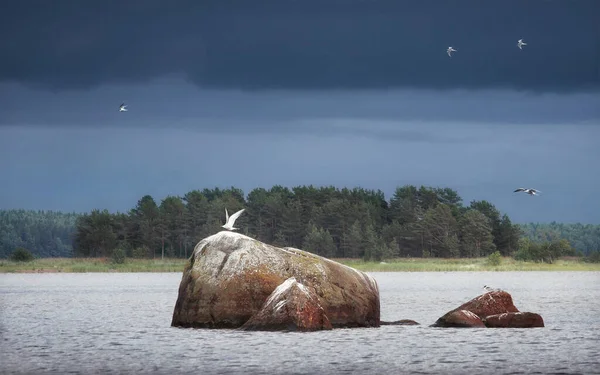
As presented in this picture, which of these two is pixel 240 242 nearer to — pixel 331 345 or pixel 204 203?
pixel 331 345

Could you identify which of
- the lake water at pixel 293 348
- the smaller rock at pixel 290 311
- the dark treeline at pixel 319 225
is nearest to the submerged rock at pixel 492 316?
the lake water at pixel 293 348

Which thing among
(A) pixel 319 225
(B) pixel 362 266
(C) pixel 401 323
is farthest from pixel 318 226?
(C) pixel 401 323

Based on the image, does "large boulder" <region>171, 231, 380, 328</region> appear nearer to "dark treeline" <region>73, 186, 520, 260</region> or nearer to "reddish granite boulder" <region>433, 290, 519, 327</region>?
"reddish granite boulder" <region>433, 290, 519, 327</region>

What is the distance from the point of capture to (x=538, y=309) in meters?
48.7

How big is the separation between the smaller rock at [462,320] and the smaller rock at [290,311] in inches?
196

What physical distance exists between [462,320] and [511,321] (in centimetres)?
Result: 162

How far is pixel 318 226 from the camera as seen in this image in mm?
164125

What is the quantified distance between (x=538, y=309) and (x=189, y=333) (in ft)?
69.1

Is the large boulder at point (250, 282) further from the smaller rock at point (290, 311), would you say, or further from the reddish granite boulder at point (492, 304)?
the reddish granite boulder at point (492, 304)

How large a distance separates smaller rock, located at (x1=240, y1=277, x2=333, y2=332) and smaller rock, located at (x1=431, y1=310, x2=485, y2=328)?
16.3ft

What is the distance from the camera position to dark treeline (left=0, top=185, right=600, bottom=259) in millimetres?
155750

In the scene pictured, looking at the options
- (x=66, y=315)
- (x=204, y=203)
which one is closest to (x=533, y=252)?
(x=204, y=203)

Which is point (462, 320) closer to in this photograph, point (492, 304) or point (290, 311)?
point (492, 304)

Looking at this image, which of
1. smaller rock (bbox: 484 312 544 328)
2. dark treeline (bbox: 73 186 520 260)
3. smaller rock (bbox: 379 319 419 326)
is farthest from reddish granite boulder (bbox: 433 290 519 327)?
dark treeline (bbox: 73 186 520 260)
